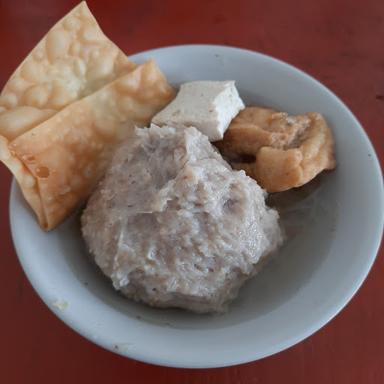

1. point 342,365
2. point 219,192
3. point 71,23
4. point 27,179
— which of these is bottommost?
point 342,365

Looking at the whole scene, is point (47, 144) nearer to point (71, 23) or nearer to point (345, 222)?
point (71, 23)

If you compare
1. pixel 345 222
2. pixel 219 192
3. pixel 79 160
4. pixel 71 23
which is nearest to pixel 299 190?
pixel 345 222

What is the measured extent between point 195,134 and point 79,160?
0.25m

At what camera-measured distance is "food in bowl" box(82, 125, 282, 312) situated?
2.81ft

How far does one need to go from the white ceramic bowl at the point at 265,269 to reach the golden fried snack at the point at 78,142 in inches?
1.9

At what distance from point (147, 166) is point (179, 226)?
0.14 meters

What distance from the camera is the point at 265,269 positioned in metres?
0.98

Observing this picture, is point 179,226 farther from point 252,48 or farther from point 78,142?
point 252,48

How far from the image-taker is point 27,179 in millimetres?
941

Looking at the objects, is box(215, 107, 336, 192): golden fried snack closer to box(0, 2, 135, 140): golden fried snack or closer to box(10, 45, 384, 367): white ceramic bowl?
box(10, 45, 384, 367): white ceramic bowl

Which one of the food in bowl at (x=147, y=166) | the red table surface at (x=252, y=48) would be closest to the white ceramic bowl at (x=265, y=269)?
the food in bowl at (x=147, y=166)

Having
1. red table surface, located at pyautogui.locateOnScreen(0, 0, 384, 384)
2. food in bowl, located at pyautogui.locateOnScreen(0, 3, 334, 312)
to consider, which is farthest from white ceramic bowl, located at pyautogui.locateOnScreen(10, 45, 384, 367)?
red table surface, located at pyautogui.locateOnScreen(0, 0, 384, 384)

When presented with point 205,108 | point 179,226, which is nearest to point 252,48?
point 205,108

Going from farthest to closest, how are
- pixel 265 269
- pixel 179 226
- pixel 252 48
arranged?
pixel 252 48, pixel 265 269, pixel 179 226
